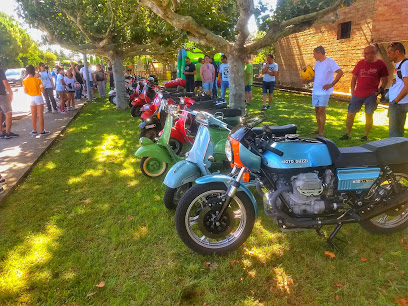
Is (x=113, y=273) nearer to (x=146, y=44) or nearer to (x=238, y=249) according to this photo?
(x=238, y=249)

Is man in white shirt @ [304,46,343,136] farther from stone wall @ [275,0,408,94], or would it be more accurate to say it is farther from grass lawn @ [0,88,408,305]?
grass lawn @ [0,88,408,305]

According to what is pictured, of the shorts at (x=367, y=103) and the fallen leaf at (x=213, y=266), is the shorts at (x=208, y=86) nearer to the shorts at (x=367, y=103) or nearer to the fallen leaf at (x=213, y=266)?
the shorts at (x=367, y=103)

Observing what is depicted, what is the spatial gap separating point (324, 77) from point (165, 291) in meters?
5.38

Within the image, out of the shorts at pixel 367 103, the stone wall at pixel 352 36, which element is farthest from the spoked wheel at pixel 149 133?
the stone wall at pixel 352 36

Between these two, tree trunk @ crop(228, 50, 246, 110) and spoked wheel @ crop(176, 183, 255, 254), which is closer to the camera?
spoked wheel @ crop(176, 183, 255, 254)

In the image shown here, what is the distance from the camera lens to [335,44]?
1355 centimetres

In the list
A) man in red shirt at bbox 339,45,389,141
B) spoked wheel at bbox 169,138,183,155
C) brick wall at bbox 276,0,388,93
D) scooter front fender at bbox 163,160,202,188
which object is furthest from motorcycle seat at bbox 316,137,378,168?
brick wall at bbox 276,0,388,93

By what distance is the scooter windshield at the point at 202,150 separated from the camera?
3.25 metres

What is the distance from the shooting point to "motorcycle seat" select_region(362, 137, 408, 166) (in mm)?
A: 2744

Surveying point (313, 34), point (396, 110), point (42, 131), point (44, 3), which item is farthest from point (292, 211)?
point (313, 34)

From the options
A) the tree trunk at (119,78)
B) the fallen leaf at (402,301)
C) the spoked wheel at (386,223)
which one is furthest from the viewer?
the tree trunk at (119,78)

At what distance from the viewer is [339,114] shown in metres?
9.27

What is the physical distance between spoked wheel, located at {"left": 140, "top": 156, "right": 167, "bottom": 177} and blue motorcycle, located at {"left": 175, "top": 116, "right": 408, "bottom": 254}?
2063 mm

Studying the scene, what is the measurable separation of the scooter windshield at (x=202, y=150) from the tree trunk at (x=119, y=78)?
372 inches
